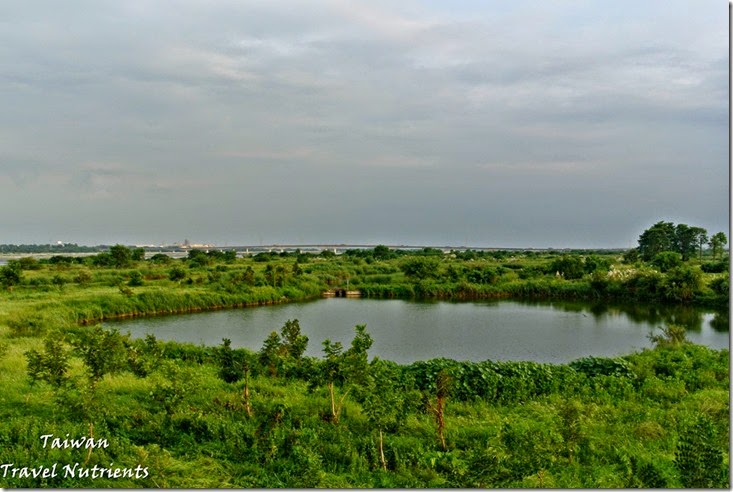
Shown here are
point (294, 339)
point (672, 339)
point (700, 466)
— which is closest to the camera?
point (700, 466)

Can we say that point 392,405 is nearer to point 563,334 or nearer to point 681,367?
point 681,367

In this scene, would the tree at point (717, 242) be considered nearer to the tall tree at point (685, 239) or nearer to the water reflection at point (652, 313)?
the tall tree at point (685, 239)

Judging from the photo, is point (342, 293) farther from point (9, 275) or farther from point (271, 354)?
point (271, 354)

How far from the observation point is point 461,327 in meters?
23.7

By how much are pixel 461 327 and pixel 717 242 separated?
44.9m

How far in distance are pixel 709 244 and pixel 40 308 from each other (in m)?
62.3

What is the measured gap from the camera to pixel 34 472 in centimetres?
574

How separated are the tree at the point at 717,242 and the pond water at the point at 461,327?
30.3 m

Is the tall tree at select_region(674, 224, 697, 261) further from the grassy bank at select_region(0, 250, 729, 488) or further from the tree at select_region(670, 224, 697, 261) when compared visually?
the grassy bank at select_region(0, 250, 729, 488)

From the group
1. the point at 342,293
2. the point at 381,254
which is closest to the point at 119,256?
the point at 342,293

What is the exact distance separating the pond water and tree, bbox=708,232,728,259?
30.3 metres

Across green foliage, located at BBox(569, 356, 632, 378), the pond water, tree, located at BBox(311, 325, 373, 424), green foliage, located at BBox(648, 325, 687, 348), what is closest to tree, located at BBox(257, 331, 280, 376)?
tree, located at BBox(311, 325, 373, 424)

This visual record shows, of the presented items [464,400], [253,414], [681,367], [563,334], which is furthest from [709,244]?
[253,414]

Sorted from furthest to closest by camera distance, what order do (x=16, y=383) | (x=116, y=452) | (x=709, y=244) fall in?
(x=709, y=244) < (x=16, y=383) < (x=116, y=452)
